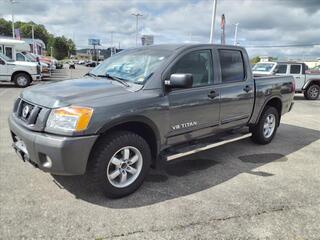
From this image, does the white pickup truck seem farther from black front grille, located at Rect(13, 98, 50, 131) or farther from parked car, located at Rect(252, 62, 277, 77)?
black front grille, located at Rect(13, 98, 50, 131)

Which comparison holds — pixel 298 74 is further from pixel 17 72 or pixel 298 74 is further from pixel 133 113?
pixel 17 72

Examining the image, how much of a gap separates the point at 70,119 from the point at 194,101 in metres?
1.78

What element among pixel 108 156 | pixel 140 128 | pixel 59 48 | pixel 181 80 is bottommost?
pixel 108 156

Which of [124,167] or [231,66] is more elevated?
[231,66]

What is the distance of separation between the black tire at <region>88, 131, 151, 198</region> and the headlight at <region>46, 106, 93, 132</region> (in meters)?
0.35

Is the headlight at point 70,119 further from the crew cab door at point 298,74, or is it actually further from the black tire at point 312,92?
the black tire at point 312,92

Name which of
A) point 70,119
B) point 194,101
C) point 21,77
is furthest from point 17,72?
point 70,119

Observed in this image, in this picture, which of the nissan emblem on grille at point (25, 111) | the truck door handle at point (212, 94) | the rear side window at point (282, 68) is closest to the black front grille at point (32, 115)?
the nissan emblem on grille at point (25, 111)

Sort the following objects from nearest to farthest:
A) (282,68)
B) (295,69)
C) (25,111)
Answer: (25,111) < (282,68) < (295,69)

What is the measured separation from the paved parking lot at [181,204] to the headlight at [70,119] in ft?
3.06

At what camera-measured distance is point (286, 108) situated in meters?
6.68

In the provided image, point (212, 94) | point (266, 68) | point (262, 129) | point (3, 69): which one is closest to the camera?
point (212, 94)

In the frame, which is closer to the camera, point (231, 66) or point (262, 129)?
point (231, 66)

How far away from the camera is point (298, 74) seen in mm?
14914
